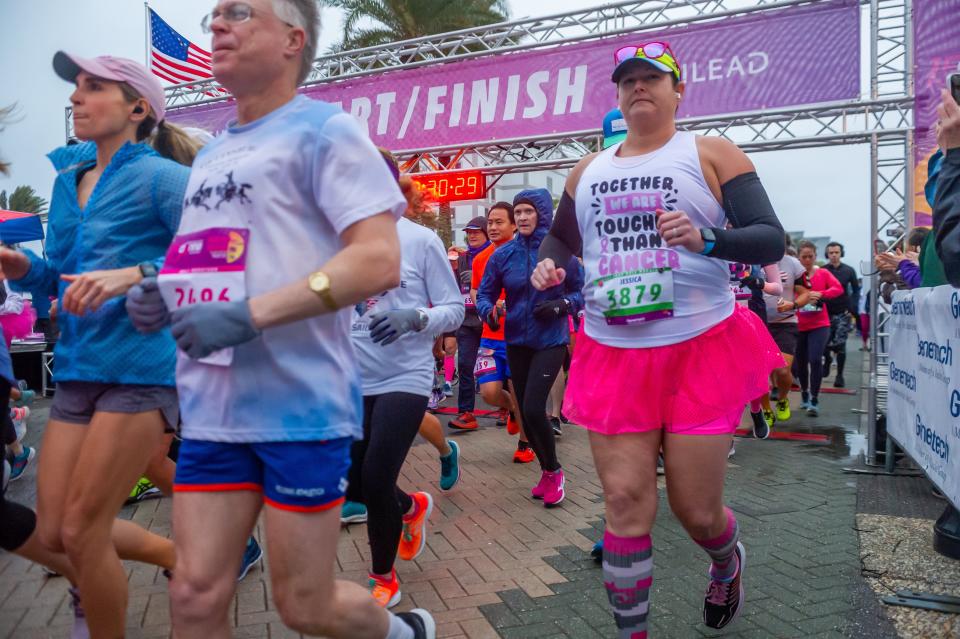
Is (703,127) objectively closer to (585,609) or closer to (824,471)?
(824,471)

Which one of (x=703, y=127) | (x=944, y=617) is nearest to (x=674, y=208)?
(x=944, y=617)

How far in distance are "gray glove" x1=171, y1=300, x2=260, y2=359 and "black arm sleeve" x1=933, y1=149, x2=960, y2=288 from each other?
2.26 metres

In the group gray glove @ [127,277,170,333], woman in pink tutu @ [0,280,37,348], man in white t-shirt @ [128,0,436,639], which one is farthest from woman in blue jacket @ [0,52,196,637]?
woman in pink tutu @ [0,280,37,348]

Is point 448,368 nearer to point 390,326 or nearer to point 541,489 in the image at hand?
point 541,489

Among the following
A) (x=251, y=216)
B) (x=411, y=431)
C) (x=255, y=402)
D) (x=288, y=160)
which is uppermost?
(x=288, y=160)

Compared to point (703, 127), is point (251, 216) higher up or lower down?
lower down

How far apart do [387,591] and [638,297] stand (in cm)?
165

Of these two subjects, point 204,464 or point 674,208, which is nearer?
point 204,464

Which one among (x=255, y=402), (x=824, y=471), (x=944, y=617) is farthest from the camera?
(x=824, y=471)

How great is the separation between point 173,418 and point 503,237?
421 cm

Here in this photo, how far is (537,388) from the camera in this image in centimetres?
502

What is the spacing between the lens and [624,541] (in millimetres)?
2488

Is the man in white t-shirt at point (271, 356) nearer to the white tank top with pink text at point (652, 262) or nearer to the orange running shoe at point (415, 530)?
the white tank top with pink text at point (652, 262)

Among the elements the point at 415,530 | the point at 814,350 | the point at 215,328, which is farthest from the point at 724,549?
the point at 814,350
